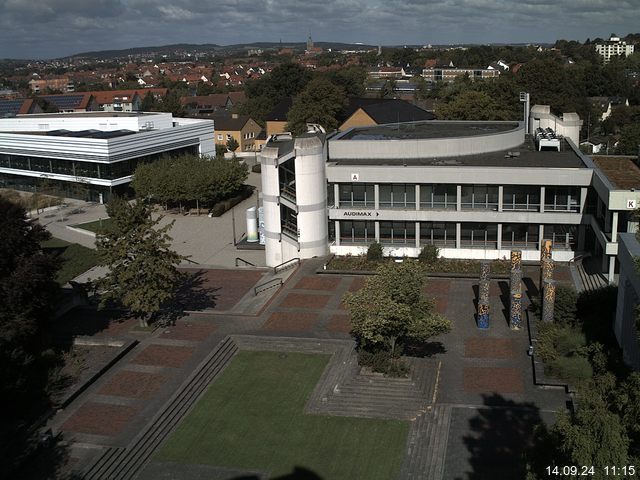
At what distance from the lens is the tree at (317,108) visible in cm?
8469

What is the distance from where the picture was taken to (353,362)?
27438 millimetres

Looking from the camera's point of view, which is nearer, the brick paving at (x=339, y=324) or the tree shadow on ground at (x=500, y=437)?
the tree shadow on ground at (x=500, y=437)

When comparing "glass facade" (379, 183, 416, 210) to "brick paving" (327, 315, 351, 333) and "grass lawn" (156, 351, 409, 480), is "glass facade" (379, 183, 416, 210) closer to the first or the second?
"brick paving" (327, 315, 351, 333)

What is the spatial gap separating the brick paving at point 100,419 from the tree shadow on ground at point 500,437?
11.5m

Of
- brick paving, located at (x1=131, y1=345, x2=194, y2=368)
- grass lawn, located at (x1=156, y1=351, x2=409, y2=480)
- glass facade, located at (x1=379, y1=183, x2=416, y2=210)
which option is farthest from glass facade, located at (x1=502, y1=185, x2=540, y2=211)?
brick paving, located at (x1=131, y1=345, x2=194, y2=368)

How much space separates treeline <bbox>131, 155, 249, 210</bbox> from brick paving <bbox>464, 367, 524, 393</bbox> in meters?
36.5

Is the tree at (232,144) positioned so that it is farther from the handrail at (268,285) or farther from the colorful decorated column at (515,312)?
the colorful decorated column at (515,312)

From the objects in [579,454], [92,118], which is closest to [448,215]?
[579,454]

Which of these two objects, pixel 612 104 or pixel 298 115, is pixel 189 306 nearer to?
pixel 298 115

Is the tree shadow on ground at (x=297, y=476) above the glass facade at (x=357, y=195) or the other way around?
the other way around

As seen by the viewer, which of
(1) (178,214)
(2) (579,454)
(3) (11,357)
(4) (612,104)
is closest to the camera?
(2) (579,454)

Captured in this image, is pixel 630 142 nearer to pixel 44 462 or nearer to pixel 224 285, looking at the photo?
pixel 224 285

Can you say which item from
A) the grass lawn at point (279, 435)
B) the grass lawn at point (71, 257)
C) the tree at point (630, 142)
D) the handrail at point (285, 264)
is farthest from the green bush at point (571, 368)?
the tree at point (630, 142)

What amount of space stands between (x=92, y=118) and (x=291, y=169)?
143ft
